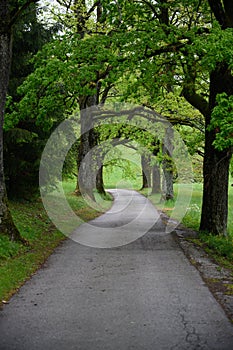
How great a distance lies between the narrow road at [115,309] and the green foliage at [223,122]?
9.98 ft

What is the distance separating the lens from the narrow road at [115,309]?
528 centimetres

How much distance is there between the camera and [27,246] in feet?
37.2

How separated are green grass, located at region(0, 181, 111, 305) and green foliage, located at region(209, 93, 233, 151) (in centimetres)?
522

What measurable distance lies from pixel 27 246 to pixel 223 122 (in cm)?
605

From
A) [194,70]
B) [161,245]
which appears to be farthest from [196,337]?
[194,70]

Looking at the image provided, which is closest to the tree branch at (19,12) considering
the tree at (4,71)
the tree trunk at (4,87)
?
the tree at (4,71)

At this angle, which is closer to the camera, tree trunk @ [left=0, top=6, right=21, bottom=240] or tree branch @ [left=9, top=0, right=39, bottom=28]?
tree branch @ [left=9, top=0, right=39, bottom=28]

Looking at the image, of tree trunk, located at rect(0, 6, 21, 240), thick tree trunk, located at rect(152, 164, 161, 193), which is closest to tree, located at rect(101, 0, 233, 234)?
tree trunk, located at rect(0, 6, 21, 240)

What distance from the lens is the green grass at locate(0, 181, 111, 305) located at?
27.0 feet

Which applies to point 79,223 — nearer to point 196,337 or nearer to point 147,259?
point 147,259

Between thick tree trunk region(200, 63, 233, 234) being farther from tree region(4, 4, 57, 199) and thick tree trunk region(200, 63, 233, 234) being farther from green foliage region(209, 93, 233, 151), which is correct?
tree region(4, 4, 57, 199)

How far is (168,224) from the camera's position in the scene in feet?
61.7

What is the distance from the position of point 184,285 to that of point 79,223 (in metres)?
10.8

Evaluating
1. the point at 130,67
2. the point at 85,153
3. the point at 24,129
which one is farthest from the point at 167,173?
the point at 130,67
